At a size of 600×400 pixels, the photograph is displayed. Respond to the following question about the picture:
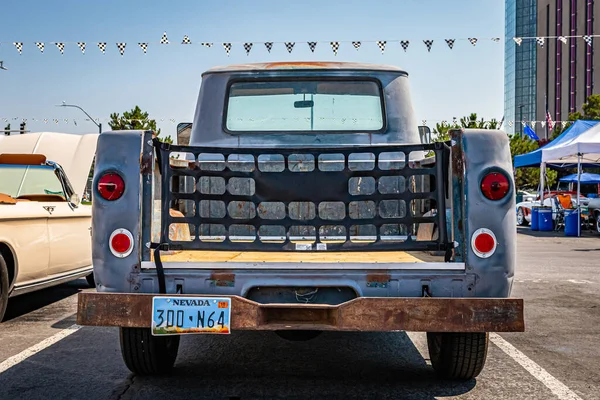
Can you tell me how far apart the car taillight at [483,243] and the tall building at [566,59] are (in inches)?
2281

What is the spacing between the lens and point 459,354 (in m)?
3.93

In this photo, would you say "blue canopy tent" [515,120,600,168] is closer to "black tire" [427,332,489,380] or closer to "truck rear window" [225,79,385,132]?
"truck rear window" [225,79,385,132]

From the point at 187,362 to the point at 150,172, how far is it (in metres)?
1.70

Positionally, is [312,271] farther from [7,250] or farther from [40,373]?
[7,250]

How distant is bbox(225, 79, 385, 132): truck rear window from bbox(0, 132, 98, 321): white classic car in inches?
93.3

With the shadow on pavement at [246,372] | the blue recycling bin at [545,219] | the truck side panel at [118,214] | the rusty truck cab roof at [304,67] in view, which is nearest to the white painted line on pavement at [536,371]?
the shadow on pavement at [246,372]

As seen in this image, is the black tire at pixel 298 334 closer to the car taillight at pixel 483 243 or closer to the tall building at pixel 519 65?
the car taillight at pixel 483 243

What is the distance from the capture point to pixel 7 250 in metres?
5.88

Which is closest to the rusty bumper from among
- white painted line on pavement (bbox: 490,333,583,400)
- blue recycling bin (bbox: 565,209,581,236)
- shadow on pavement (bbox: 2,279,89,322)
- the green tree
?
white painted line on pavement (bbox: 490,333,583,400)

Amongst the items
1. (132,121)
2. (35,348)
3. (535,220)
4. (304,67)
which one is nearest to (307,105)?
(304,67)

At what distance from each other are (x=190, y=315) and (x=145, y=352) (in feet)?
3.10

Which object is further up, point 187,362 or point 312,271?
point 312,271

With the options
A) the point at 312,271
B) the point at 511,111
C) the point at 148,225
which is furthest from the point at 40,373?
the point at 511,111

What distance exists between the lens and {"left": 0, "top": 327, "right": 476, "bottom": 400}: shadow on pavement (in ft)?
12.8
